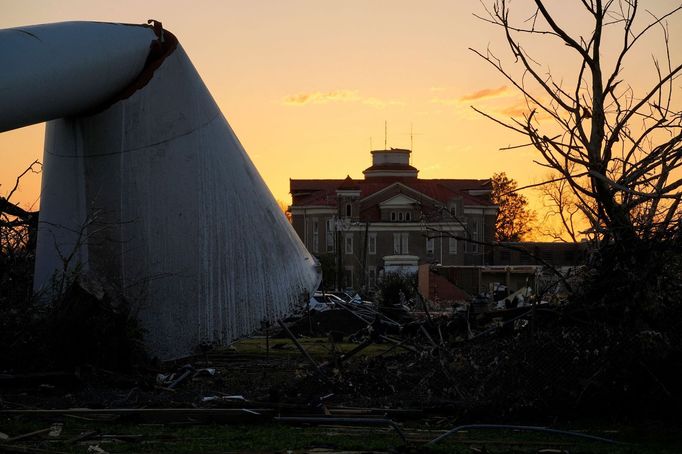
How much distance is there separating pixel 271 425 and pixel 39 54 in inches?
215

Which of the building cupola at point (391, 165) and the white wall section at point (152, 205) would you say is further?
the building cupola at point (391, 165)

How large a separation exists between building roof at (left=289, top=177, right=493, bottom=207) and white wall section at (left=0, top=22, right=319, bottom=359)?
68342 mm

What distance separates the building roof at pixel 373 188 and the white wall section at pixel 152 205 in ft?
224

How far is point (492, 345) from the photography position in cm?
1127

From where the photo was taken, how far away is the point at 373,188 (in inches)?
3425

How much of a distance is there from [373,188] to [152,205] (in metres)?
72.3

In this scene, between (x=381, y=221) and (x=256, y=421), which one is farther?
(x=381, y=221)

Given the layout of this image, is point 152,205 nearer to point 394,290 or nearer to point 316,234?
point 394,290

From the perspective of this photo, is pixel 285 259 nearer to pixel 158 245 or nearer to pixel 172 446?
pixel 158 245

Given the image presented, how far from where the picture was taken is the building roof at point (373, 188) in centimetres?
8538

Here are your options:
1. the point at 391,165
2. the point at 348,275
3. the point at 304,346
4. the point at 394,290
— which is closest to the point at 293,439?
the point at 304,346

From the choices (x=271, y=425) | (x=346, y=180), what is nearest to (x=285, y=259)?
(x=271, y=425)

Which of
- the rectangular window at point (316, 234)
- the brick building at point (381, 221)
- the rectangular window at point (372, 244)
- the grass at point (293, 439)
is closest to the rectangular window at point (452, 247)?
the brick building at point (381, 221)

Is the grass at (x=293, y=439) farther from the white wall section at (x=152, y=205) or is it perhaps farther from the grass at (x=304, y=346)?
the grass at (x=304, y=346)
